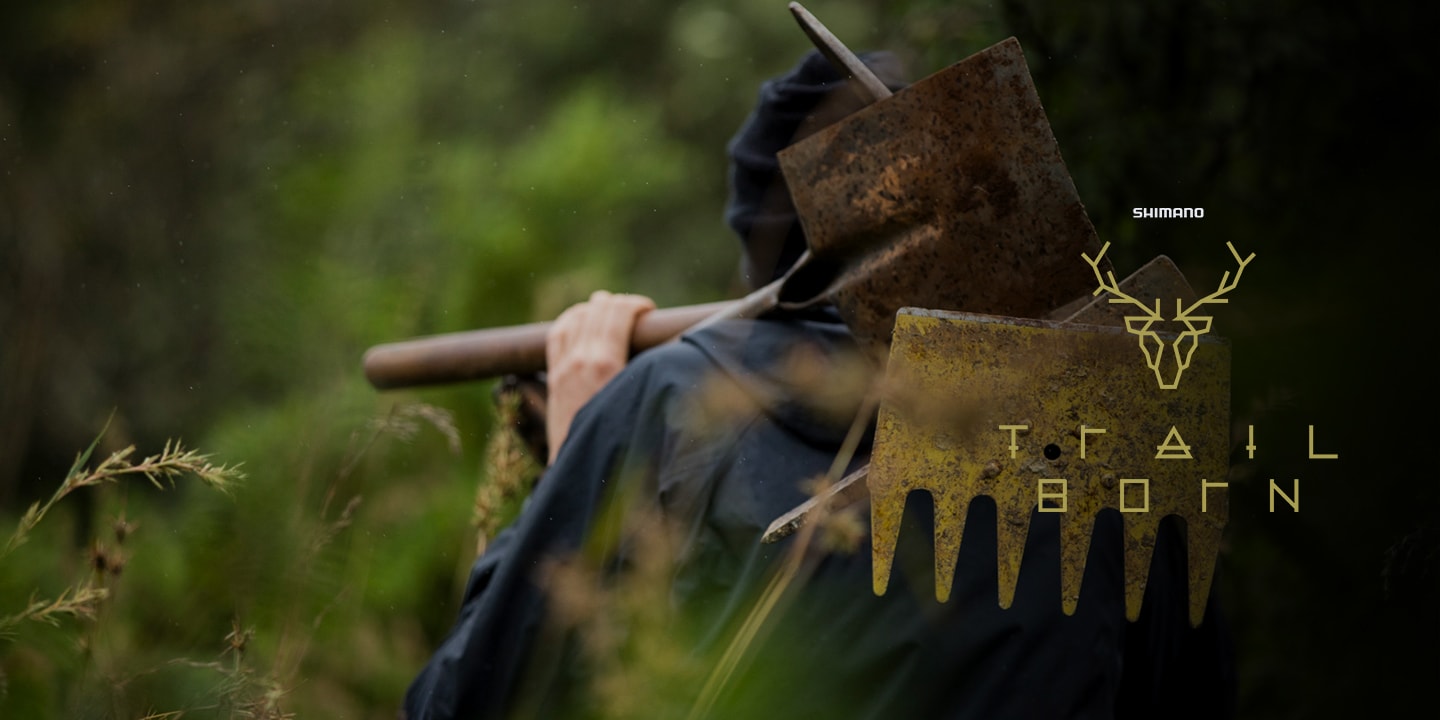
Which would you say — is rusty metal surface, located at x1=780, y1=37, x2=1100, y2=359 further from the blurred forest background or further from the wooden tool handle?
the wooden tool handle

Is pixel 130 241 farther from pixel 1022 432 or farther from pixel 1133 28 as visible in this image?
pixel 1022 432

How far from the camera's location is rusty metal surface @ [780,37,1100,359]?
1299 millimetres

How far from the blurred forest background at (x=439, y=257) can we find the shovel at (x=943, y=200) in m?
0.41

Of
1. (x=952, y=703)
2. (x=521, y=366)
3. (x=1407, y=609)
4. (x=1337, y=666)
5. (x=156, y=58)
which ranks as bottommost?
(x=1337, y=666)

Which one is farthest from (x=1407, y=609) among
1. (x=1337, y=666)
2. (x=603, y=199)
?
(x=603, y=199)

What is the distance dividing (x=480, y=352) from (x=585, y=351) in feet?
1.22

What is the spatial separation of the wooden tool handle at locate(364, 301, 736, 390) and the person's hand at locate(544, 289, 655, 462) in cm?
3

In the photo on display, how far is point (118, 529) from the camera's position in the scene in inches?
50.0

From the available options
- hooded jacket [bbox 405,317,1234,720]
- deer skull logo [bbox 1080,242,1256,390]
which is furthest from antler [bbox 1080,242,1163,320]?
hooded jacket [bbox 405,317,1234,720]

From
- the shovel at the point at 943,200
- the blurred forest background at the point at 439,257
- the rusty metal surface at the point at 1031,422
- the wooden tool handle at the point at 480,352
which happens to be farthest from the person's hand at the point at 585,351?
the rusty metal surface at the point at 1031,422

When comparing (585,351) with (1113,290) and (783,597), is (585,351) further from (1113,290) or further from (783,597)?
(1113,290)

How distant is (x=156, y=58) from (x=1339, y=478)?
4.98 m

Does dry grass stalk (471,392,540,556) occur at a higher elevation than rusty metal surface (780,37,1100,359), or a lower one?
lower

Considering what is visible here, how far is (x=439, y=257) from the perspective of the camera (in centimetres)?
414
